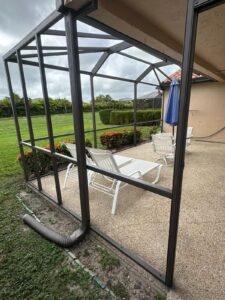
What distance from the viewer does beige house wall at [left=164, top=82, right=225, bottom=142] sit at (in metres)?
6.81

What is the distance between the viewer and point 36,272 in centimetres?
170

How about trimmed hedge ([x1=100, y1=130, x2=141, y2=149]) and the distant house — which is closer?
trimmed hedge ([x1=100, y1=130, x2=141, y2=149])

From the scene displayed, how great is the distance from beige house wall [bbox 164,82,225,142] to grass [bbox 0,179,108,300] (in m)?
7.43

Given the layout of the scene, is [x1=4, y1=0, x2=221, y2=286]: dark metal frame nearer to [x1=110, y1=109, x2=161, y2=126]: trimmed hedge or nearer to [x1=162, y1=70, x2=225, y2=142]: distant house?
[x1=162, y1=70, x2=225, y2=142]: distant house

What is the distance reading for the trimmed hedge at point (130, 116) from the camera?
45.9ft

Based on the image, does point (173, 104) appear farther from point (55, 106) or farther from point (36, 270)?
point (55, 106)

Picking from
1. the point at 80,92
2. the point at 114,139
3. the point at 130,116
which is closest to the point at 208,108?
the point at 114,139

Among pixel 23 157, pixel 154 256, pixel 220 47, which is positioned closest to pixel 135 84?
pixel 220 47

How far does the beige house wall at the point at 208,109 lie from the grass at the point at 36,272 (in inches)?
293

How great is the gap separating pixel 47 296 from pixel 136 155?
439 cm

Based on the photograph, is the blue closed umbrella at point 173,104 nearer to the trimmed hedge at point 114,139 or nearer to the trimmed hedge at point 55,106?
the trimmed hedge at point 114,139

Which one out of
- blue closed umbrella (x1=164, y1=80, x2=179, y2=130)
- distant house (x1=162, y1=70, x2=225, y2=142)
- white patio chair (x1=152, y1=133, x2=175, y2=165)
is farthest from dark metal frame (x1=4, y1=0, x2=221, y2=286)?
distant house (x1=162, y1=70, x2=225, y2=142)

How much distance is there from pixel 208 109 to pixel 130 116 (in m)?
8.64

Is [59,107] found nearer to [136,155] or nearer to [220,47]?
[136,155]
